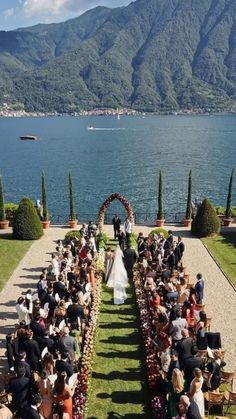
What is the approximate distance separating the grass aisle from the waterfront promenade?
9.27 feet

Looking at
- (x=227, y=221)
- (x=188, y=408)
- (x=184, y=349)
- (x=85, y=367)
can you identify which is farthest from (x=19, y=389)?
(x=227, y=221)

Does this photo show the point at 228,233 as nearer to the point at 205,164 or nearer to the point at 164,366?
the point at 164,366

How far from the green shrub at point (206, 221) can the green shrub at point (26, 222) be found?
9996 millimetres

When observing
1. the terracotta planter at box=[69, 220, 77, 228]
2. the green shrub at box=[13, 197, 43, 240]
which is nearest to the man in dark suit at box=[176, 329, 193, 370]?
the green shrub at box=[13, 197, 43, 240]

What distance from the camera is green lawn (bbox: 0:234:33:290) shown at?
23.0m

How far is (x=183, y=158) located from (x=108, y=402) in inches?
3565

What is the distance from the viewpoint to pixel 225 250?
26.6 metres

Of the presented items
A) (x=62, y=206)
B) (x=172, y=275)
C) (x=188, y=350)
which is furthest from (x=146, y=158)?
(x=188, y=350)

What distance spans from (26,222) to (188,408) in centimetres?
2036

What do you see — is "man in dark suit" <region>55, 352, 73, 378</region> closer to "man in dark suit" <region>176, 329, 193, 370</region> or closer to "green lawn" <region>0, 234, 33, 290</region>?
"man in dark suit" <region>176, 329, 193, 370</region>

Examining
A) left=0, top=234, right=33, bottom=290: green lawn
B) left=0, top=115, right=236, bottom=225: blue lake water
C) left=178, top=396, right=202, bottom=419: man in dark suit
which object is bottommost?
left=0, top=115, right=236, bottom=225: blue lake water

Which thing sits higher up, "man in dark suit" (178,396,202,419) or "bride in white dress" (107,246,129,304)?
"man in dark suit" (178,396,202,419)

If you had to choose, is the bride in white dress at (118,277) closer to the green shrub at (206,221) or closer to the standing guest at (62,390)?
the standing guest at (62,390)

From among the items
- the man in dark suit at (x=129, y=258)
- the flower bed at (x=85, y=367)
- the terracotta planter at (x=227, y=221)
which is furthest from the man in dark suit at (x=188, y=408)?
the terracotta planter at (x=227, y=221)
